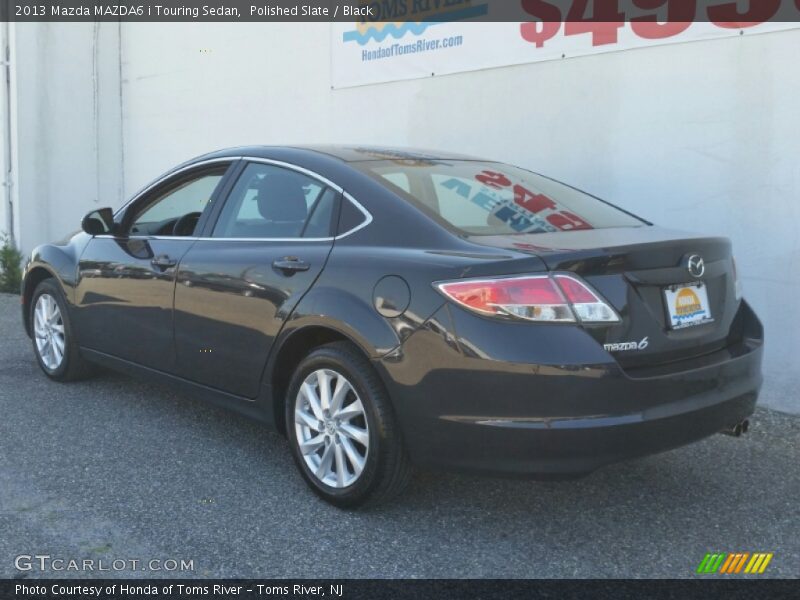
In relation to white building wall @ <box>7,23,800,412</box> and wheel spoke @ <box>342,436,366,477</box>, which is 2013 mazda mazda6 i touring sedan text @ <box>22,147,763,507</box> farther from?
white building wall @ <box>7,23,800,412</box>

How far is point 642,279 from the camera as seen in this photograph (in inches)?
125

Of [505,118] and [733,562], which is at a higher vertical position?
[505,118]

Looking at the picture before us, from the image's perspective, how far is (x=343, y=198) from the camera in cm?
378

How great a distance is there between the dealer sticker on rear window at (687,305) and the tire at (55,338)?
369cm

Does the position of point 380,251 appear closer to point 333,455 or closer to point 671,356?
point 333,455

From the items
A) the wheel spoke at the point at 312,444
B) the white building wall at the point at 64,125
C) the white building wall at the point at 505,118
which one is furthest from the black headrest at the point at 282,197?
the white building wall at the point at 64,125

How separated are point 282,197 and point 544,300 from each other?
5.26ft

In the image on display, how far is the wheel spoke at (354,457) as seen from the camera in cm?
349

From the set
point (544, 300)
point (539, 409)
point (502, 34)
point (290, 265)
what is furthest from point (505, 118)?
point (539, 409)

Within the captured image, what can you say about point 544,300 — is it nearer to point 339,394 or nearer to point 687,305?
point 687,305

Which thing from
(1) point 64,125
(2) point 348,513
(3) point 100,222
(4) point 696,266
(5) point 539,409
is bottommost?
(2) point 348,513

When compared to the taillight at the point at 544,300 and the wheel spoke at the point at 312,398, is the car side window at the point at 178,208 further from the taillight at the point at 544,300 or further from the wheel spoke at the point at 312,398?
the taillight at the point at 544,300

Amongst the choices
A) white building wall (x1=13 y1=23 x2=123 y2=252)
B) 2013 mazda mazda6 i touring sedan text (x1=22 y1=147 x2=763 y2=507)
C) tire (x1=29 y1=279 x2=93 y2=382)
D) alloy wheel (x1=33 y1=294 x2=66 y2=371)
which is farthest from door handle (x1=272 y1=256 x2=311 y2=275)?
white building wall (x1=13 y1=23 x2=123 y2=252)
